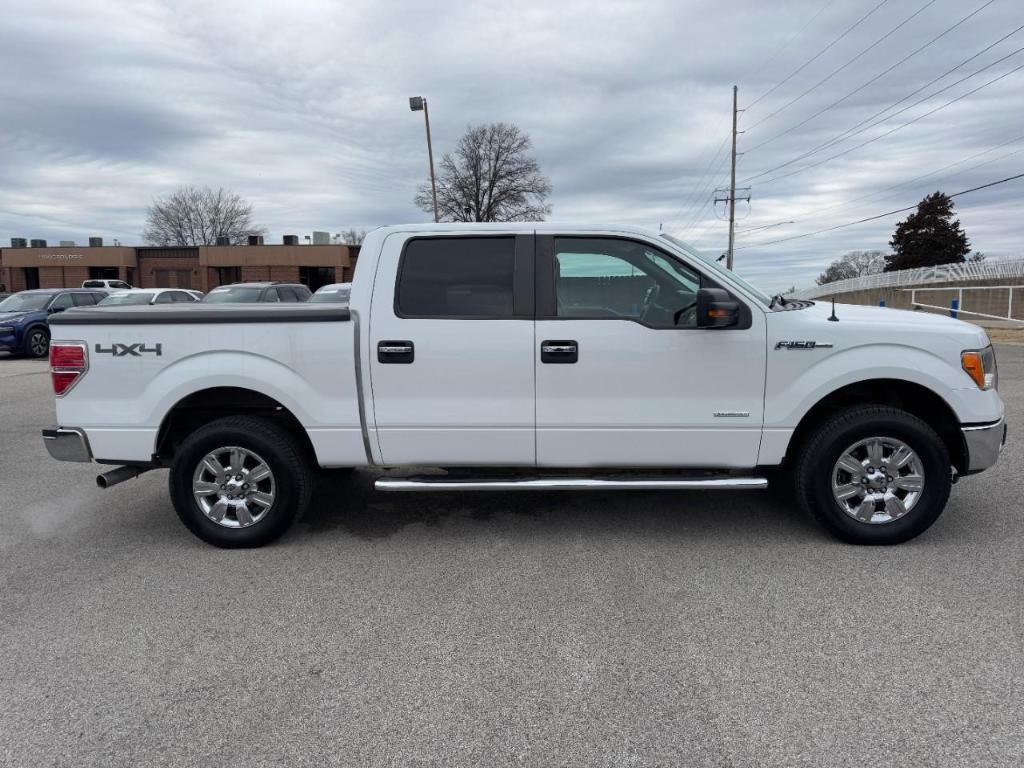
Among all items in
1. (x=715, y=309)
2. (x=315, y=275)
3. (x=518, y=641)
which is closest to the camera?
(x=518, y=641)

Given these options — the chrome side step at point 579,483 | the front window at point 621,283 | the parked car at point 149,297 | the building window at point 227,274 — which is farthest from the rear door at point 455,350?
the building window at point 227,274

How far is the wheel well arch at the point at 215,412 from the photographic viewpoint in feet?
14.9

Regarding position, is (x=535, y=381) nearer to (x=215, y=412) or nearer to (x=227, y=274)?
(x=215, y=412)

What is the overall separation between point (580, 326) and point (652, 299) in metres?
0.50

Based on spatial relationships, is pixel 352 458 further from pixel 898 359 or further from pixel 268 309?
pixel 898 359

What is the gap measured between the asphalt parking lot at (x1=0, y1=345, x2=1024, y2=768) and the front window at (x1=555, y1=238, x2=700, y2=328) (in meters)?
1.48

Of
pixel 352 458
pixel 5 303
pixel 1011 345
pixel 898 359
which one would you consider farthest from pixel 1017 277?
pixel 5 303

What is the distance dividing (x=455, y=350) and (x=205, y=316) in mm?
1549

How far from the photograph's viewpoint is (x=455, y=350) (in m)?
4.27

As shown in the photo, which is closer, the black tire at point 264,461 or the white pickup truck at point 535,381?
the white pickup truck at point 535,381

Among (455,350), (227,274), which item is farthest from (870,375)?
(227,274)

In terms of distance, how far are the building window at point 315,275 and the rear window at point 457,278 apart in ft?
169

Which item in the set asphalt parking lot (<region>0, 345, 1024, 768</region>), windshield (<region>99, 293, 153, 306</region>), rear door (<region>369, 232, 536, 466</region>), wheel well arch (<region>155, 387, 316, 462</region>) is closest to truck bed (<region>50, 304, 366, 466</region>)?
wheel well arch (<region>155, 387, 316, 462</region>)

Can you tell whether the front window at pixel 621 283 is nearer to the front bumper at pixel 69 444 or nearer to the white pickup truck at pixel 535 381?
the white pickup truck at pixel 535 381
